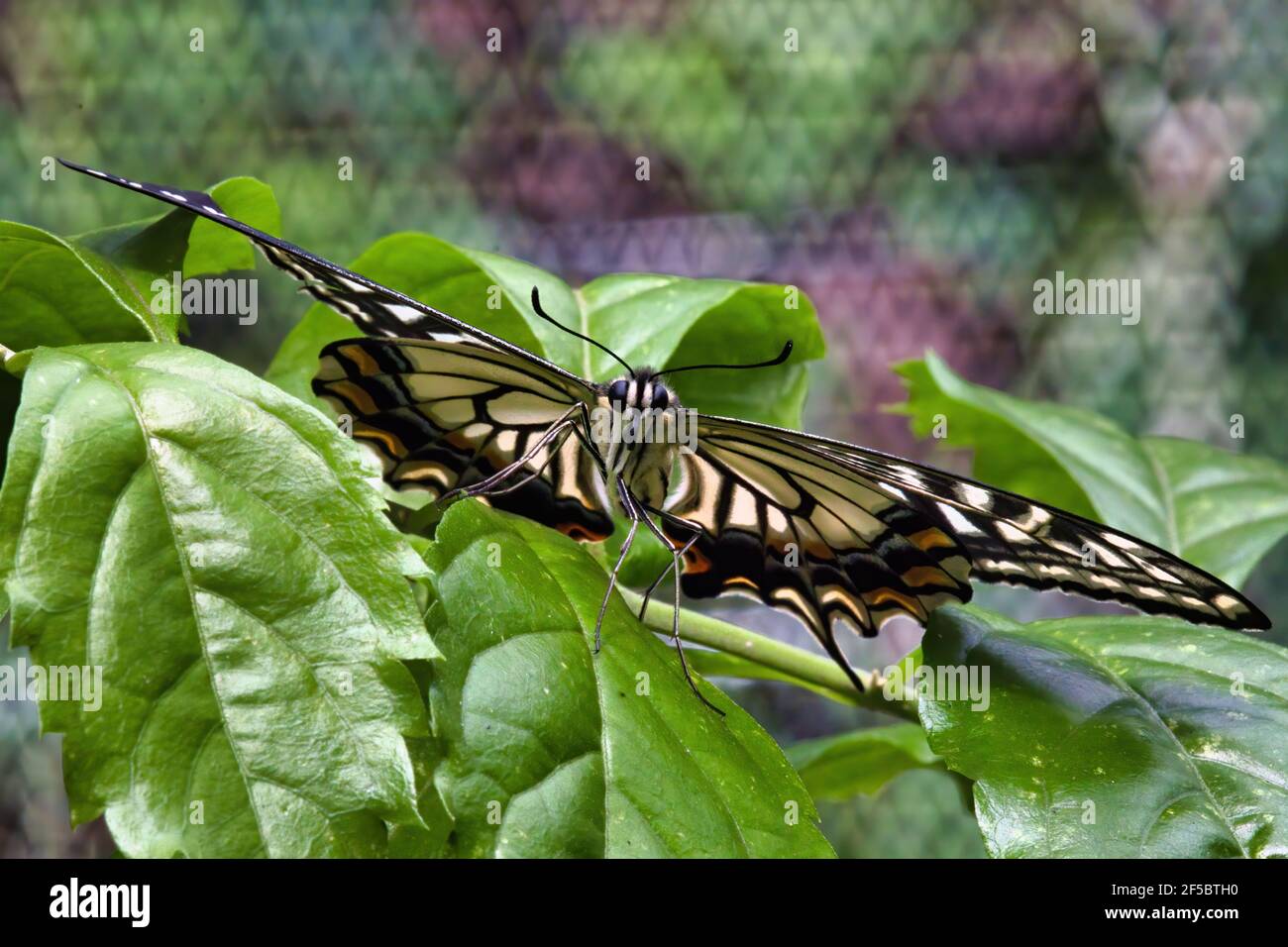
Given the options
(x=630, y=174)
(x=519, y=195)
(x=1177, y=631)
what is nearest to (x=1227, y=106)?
(x=630, y=174)

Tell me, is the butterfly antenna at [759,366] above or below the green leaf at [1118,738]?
above

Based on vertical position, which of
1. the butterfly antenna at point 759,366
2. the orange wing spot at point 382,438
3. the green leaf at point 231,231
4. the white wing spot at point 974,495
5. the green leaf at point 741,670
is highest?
the green leaf at point 231,231

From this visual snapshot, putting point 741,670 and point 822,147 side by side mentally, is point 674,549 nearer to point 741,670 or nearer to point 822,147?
point 741,670

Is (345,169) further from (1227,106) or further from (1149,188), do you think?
(1227,106)

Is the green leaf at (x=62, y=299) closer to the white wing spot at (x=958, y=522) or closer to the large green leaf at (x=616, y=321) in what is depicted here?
the large green leaf at (x=616, y=321)

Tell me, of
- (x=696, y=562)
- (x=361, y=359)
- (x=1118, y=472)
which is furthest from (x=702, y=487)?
(x=1118, y=472)

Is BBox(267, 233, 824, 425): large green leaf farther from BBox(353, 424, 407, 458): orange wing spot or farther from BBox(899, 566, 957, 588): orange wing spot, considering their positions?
BBox(899, 566, 957, 588): orange wing spot

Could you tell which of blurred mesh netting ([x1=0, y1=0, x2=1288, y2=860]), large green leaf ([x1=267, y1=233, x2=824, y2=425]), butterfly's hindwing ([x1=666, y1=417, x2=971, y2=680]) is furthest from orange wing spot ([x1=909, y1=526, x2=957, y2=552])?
blurred mesh netting ([x1=0, y1=0, x2=1288, y2=860])

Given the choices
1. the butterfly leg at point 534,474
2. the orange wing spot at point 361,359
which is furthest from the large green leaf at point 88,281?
the butterfly leg at point 534,474
